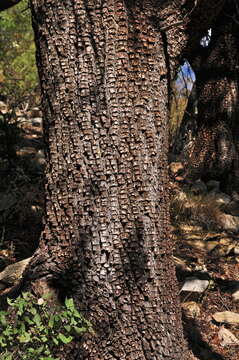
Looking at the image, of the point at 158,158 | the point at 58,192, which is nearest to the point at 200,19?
the point at 158,158

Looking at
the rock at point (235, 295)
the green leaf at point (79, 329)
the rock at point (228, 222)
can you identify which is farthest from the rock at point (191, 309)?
the rock at point (228, 222)

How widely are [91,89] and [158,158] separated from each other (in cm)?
49

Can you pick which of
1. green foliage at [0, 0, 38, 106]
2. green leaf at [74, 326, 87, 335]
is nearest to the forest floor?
green leaf at [74, 326, 87, 335]

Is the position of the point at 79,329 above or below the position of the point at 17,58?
below

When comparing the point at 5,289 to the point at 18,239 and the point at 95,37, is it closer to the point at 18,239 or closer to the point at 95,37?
the point at 18,239

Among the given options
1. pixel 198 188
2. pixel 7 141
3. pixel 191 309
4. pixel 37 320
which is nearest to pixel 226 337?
pixel 191 309

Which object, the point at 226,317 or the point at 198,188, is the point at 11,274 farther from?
the point at 198,188

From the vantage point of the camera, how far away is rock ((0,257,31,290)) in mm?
3199

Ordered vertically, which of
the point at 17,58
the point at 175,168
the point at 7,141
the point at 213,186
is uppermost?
the point at 17,58

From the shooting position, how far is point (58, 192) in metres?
2.29

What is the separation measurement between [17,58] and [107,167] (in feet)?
25.4

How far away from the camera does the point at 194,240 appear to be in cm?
440

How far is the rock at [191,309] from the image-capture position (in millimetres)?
3204

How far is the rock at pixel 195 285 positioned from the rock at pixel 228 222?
136cm
